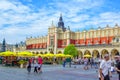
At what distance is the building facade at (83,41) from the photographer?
201ft

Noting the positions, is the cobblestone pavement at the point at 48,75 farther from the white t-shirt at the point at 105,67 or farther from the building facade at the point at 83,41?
the building facade at the point at 83,41

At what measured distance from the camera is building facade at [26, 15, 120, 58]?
201 ft

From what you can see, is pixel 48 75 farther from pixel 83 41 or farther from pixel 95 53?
pixel 83 41

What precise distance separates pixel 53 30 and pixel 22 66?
172ft

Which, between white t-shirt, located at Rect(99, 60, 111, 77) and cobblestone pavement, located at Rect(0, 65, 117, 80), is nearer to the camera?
white t-shirt, located at Rect(99, 60, 111, 77)

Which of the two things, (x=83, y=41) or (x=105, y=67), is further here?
(x=83, y=41)

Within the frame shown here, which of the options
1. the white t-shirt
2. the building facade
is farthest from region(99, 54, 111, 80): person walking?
the building facade

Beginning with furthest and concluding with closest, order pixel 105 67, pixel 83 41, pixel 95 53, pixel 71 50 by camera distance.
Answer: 1. pixel 83 41
2. pixel 95 53
3. pixel 71 50
4. pixel 105 67

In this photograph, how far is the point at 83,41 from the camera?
74.8m

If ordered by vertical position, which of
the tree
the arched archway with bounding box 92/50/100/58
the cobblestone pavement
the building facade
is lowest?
the cobblestone pavement

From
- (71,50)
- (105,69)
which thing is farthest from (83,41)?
(105,69)

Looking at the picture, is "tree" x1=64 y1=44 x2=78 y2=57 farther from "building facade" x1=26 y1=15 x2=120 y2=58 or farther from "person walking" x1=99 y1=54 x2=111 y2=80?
"person walking" x1=99 y1=54 x2=111 y2=80


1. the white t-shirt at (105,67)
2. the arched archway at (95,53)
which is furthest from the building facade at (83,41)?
the white t-shirt at (105,67)

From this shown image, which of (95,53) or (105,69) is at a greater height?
(95,53)
